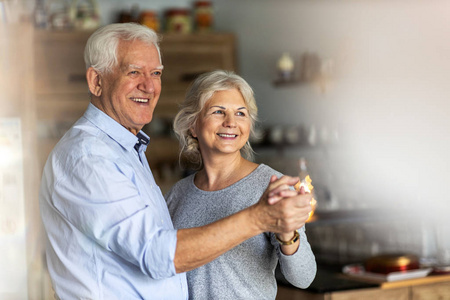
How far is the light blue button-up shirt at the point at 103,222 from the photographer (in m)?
1.49

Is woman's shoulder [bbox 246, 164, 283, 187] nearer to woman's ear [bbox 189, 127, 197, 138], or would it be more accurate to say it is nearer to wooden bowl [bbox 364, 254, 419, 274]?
woman's ear [bbox 189, 127, 197, 138]

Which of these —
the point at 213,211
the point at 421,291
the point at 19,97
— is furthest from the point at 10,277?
the point at 421,291

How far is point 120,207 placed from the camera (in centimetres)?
151

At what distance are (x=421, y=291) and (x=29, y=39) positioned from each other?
261 cm

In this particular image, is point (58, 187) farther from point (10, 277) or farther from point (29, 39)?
point (29, 39)

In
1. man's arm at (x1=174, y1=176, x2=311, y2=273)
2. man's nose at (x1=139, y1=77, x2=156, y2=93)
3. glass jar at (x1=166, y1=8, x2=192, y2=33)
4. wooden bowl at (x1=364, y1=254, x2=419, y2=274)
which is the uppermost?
glass jar at (x1=166, y1=8, x2=192, y2=33)

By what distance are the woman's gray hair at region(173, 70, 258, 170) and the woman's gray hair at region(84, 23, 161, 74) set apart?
31 cm

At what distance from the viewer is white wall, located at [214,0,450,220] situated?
3.64m

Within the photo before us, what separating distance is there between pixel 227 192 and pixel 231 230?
48 cm

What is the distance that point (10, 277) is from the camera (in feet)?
11.0

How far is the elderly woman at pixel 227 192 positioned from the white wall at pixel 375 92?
195 cm

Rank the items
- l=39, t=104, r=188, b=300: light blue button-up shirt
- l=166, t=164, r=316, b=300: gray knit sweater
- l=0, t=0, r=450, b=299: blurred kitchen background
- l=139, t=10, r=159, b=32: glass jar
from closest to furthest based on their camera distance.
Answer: l=39, t=104, r=188, b=300: light blue button-up shirt < l=166, t=164, r=316, b=300: gray knit sweater < l=0, t=0, r=450, b=299: blurred kitchen background < l=139, t=10, r=159, b=32: glass jar

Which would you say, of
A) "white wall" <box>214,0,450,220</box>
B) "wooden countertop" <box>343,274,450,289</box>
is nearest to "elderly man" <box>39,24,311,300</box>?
"wooden countertop" <box>343,274,450,289</box>

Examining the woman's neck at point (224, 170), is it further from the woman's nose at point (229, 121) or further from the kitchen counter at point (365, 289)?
the kitchen counter at point (365, 289)
